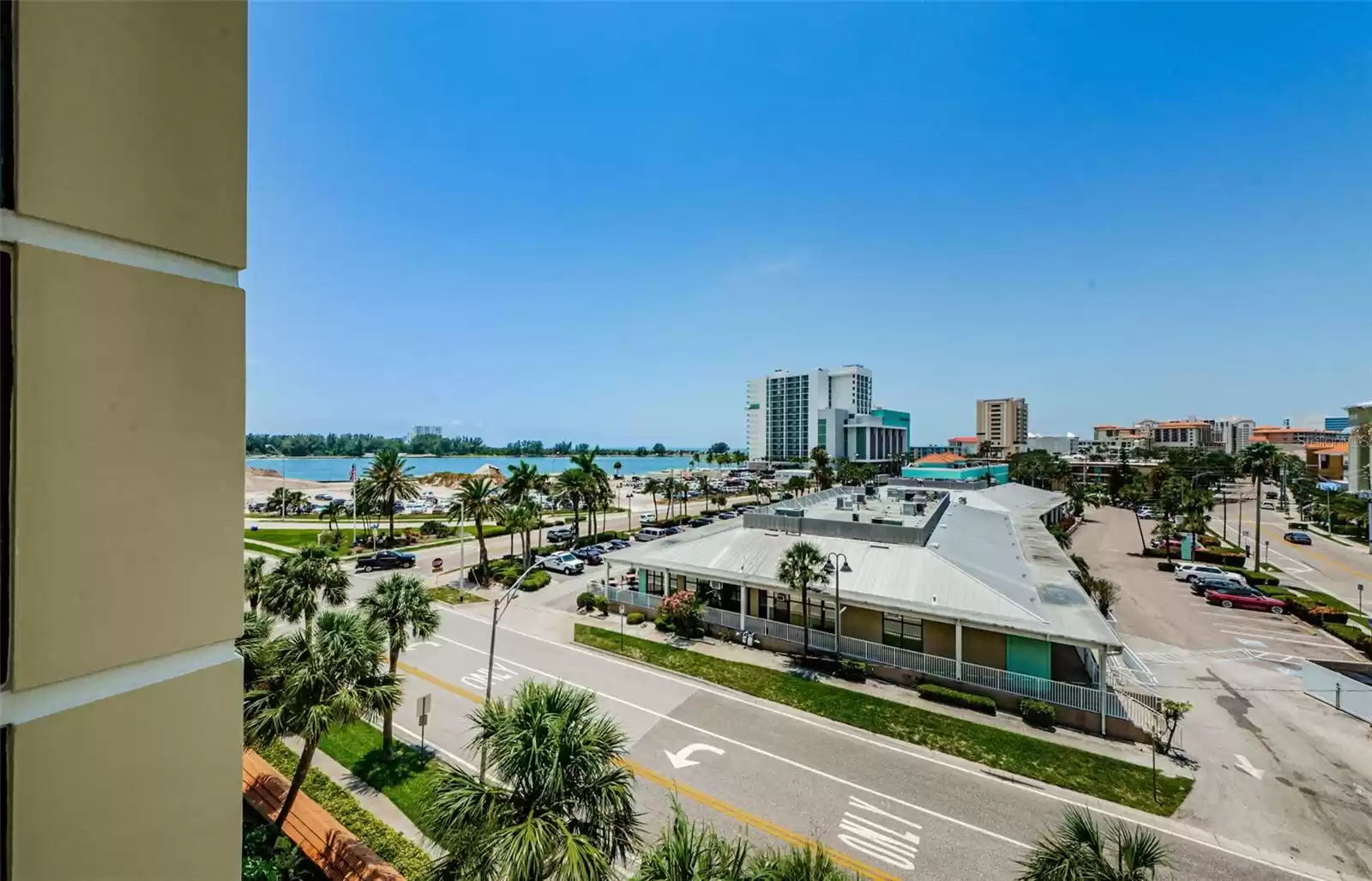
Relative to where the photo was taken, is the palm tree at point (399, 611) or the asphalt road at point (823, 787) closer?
the asphalt road at point (823, 787)

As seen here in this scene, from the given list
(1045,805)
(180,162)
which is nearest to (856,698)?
(1045,805)

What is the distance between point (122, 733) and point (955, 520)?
117 feet

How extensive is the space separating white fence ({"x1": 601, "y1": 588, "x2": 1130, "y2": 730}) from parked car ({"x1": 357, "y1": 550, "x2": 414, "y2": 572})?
903 inches

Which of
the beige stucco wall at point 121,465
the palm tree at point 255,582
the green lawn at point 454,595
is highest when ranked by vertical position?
the beige stucco wall at point 121,465

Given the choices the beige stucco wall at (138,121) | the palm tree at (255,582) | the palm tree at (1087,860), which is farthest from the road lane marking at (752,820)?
the palm tree at (255,582)

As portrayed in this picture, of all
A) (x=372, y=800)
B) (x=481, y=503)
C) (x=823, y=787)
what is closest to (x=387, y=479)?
(x=481, y=503)

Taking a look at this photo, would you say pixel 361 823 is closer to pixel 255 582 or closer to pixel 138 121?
pixel 255 582

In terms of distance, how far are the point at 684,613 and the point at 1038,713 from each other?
11974mm

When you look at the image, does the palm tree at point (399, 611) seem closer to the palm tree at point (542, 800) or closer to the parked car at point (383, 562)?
the palm tree at point (542, 800)

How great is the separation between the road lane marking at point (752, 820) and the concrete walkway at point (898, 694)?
23.0ft

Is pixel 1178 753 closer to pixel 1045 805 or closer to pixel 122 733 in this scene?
pixel 1045 805

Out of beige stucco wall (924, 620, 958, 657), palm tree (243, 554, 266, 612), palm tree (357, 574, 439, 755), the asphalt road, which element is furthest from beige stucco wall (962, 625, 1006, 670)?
palm tree (243, 554, 266, 612)

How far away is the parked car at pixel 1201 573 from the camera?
3165 cm

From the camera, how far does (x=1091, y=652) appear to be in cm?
1953
